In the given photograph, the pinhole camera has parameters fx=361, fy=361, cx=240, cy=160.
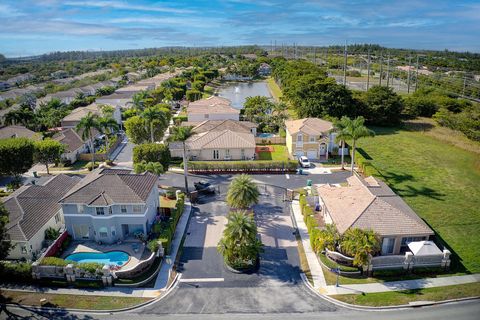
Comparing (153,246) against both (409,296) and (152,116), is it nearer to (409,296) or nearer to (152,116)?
(409,296)

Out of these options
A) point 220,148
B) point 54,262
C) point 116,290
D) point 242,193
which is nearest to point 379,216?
point 242,193

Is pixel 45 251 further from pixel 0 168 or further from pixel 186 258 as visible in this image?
pixel 0 168

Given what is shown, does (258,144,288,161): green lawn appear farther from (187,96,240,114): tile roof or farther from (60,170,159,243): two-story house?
(60,170,159,243): two-story house

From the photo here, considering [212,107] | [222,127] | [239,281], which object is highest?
[212,107]

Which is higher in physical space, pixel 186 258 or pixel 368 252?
pixel 368 252

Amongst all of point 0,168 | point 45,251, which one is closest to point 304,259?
point 45,251

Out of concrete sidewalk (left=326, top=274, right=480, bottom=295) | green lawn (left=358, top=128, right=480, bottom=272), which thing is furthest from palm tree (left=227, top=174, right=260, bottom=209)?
green lawn (left=358, top=128, right=480, bottom=272)
